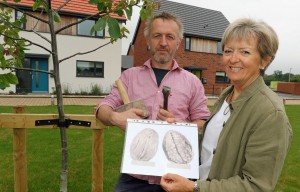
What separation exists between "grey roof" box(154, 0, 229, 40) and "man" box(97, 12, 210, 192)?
2532cm

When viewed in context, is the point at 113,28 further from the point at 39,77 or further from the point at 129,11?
the point at 39,77

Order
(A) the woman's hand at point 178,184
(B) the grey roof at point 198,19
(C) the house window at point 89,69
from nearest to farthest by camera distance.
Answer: (A) the woman's hand at point 178,184 < (C) the house window at point 89,69 < (B) the grey roof at point 198,19

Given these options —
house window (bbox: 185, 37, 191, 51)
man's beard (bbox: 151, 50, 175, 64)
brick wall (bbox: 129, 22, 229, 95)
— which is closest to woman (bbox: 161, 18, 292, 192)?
man's beard (bbox: 151, 50, 175, 64)

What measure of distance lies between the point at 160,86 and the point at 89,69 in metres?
19.9

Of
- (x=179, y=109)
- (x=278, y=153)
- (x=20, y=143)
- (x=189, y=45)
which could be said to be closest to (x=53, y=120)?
(x=20, y=143)

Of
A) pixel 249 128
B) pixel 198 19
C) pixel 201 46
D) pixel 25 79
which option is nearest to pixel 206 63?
pixel 201 46

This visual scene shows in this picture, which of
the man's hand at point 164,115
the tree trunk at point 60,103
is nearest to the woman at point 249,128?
the man's hand at point 164,115

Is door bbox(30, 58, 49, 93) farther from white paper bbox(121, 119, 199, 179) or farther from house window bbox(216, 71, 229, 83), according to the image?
white paper bbox(121, 119, 199, 179)

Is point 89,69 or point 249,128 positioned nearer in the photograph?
point 249,128

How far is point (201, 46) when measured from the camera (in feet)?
92.8

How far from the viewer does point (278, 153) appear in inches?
59.8

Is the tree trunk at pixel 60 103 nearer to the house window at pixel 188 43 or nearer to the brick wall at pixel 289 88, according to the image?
the house window at pixel 188 43

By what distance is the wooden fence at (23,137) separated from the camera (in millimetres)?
3268

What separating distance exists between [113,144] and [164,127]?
19.7ft
